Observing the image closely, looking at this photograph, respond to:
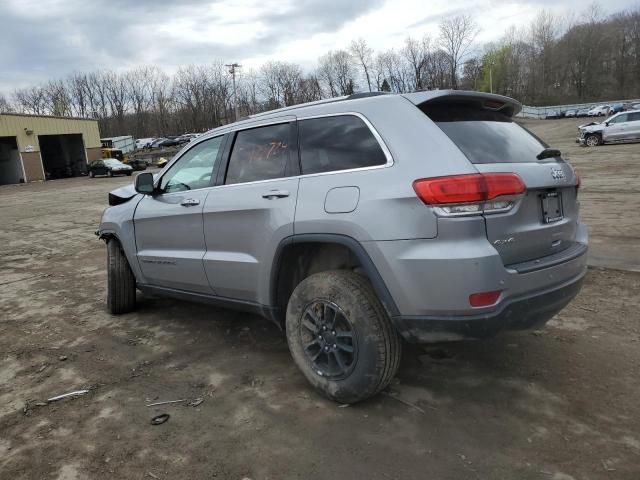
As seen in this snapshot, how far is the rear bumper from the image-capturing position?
8.77ft

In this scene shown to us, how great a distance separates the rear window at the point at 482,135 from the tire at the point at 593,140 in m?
26.1

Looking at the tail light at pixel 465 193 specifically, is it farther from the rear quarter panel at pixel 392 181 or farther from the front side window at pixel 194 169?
the front side window at pixel 194 169

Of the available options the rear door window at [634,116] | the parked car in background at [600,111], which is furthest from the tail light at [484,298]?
the parked car in background at [600,111]

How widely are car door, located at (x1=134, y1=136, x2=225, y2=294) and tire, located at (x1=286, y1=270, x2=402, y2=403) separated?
1076 mm

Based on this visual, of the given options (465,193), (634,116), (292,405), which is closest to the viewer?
(465,193)

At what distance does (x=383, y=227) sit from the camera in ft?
9.07

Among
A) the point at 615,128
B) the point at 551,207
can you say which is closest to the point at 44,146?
the point at 615,128

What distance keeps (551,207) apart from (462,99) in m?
0.87

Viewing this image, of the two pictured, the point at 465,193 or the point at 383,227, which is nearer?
the point at 465,193

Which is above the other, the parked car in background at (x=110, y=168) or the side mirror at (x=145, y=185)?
the parked car in background at (x=110, y=168)

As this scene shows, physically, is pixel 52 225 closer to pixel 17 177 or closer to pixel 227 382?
pixel 227 382

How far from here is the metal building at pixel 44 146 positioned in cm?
4003

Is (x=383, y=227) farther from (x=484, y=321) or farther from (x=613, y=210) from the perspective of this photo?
(x=613, y=210)

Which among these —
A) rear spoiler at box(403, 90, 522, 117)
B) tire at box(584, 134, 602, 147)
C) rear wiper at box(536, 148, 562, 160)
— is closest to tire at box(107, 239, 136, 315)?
rear spoiler at box(403, 90, 522, 117)
